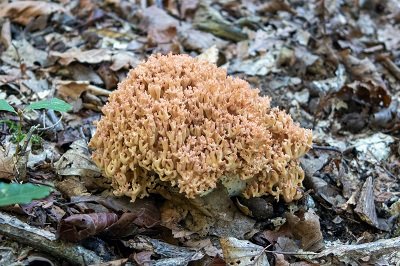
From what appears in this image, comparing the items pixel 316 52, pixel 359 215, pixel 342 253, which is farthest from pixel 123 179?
pixel 316 52

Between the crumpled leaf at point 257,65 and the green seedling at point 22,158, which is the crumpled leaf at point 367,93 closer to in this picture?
the crumpled leaf at point 257,65

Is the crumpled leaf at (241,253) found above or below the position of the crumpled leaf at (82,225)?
below

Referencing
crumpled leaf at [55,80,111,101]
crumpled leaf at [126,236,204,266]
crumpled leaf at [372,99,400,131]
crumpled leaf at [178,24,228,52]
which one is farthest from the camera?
crumpled leaf at [178,24,228,52]

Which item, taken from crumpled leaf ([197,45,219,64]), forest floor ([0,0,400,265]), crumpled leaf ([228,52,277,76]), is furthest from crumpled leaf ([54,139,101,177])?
crumpled leaf ([228,52,277,76])

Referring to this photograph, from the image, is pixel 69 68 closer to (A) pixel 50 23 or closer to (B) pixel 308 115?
(A) pixel 50 23

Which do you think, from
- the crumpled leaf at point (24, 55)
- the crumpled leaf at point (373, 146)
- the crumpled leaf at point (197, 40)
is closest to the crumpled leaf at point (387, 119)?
the crumpled leaf at point (373, 146)

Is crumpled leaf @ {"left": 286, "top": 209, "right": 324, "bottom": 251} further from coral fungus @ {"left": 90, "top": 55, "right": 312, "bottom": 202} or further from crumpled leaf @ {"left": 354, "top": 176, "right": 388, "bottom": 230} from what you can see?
crumpled leaf @ {"left": 354, "top": 176, "right": 388, "bottom": 230}
